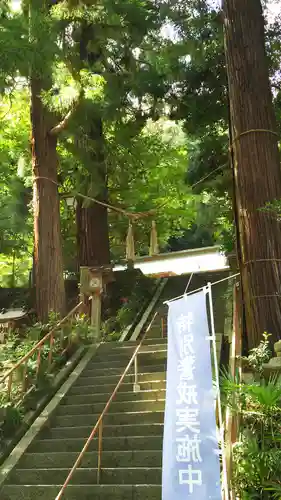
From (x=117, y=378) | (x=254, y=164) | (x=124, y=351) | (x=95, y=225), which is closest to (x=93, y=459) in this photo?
(x=117, y=378)

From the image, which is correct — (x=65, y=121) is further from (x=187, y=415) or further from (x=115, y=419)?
(x=187, y=415)

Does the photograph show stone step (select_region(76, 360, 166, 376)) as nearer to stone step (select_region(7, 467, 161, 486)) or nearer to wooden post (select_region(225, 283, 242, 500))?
wooden post (select_region(225, 283, 242, 500))

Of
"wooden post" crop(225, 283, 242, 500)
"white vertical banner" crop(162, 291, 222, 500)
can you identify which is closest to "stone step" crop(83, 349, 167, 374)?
"wooden post" crop(225, 283, 242, 500)

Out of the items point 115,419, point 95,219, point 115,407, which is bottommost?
point 115,419

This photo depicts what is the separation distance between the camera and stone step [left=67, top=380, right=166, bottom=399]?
27.9 ft

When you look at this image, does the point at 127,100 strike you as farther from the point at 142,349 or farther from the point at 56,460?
the point at 56,460

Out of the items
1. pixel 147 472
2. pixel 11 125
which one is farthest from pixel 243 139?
pixel 11 125

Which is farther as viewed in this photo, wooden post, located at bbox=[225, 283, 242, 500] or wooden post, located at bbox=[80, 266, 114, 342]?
wooden post, located at bbox=[80, 266, 114, 342]

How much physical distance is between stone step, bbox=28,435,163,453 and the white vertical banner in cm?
248

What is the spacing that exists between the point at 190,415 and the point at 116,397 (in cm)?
403

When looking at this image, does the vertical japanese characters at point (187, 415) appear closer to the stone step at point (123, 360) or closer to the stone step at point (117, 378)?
the stone step at point (117, 378)

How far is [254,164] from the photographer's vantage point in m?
8.32

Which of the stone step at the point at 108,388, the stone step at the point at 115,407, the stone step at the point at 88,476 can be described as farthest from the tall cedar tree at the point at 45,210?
the stone step at the point at 88,476

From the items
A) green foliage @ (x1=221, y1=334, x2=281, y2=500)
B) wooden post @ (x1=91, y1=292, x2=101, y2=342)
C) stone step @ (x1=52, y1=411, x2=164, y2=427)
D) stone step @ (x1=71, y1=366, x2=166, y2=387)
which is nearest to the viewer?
green foliage @ (x1=221, y1=334, x2=281, y2=500)
